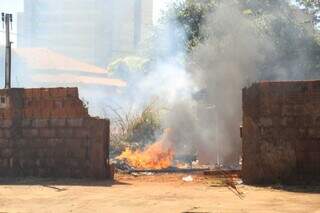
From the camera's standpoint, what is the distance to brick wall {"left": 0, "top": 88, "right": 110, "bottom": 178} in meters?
9.48

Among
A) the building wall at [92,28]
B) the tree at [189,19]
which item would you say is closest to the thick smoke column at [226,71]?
the tree at [189,19]

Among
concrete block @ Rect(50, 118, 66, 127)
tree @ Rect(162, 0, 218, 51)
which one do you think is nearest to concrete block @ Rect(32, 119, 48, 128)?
concrete block @ Rect(50, 118, 66, 127)

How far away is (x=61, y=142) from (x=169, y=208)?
12.6ft

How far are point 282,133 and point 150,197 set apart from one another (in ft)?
Result: 8.82

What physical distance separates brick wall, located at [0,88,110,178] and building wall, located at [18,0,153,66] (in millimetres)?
49265

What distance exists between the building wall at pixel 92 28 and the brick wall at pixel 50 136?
162ft

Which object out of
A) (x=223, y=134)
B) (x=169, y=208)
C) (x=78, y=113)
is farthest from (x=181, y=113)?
(x=169, y=208)

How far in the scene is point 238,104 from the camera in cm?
1698

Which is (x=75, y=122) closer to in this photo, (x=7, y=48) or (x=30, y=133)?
(x=30, y=133)

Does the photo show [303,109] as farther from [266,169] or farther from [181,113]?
[181,113]

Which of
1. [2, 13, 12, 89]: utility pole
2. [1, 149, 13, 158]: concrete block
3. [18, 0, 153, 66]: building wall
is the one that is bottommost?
[1, 149, 13, 158]: concrete block

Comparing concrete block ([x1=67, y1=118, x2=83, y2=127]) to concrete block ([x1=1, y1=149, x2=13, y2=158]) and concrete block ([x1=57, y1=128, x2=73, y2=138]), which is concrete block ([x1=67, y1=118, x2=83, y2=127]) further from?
concrete block ([x1=1, y1=149, x2=13, y2=158])

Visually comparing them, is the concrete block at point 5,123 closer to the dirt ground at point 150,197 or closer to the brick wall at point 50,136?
the brick wall at point 50,136

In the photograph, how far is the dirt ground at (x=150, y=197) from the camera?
641 centimetres
